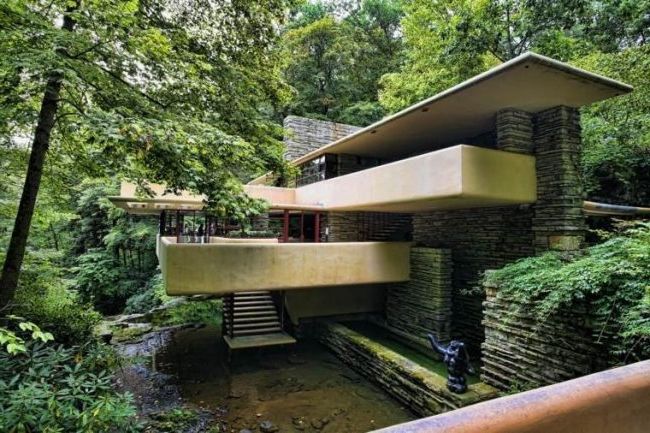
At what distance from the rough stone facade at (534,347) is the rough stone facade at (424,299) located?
2.61 metres

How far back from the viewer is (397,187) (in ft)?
28.8

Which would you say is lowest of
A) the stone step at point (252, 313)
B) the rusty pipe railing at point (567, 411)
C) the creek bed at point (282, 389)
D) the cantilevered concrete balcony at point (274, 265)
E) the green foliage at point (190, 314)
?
the creek bed at point (282, 389)

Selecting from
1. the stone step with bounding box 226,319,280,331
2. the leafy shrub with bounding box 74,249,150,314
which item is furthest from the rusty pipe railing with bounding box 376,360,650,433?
the leafy shrub with bounding box 74,249,150,314

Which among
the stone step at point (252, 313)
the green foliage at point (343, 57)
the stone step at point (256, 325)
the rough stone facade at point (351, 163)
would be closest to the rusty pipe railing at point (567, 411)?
the stone step at point (256, 325)

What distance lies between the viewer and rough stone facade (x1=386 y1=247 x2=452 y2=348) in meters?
9.94

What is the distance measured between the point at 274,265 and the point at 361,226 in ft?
19.2

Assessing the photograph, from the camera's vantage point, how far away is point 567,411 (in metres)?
0.80

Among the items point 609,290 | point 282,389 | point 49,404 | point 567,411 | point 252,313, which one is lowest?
point 282,389

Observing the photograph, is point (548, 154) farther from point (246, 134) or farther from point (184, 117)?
point (184, 117)

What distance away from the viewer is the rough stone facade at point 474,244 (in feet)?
28.8

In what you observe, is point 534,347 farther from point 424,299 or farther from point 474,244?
point 424,299

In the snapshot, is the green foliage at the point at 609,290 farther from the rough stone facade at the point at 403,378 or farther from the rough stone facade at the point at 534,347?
the rough stone facade at the point at 403,378

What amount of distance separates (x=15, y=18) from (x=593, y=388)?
270 inches

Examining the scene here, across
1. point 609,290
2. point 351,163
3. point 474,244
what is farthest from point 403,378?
point 351,163
